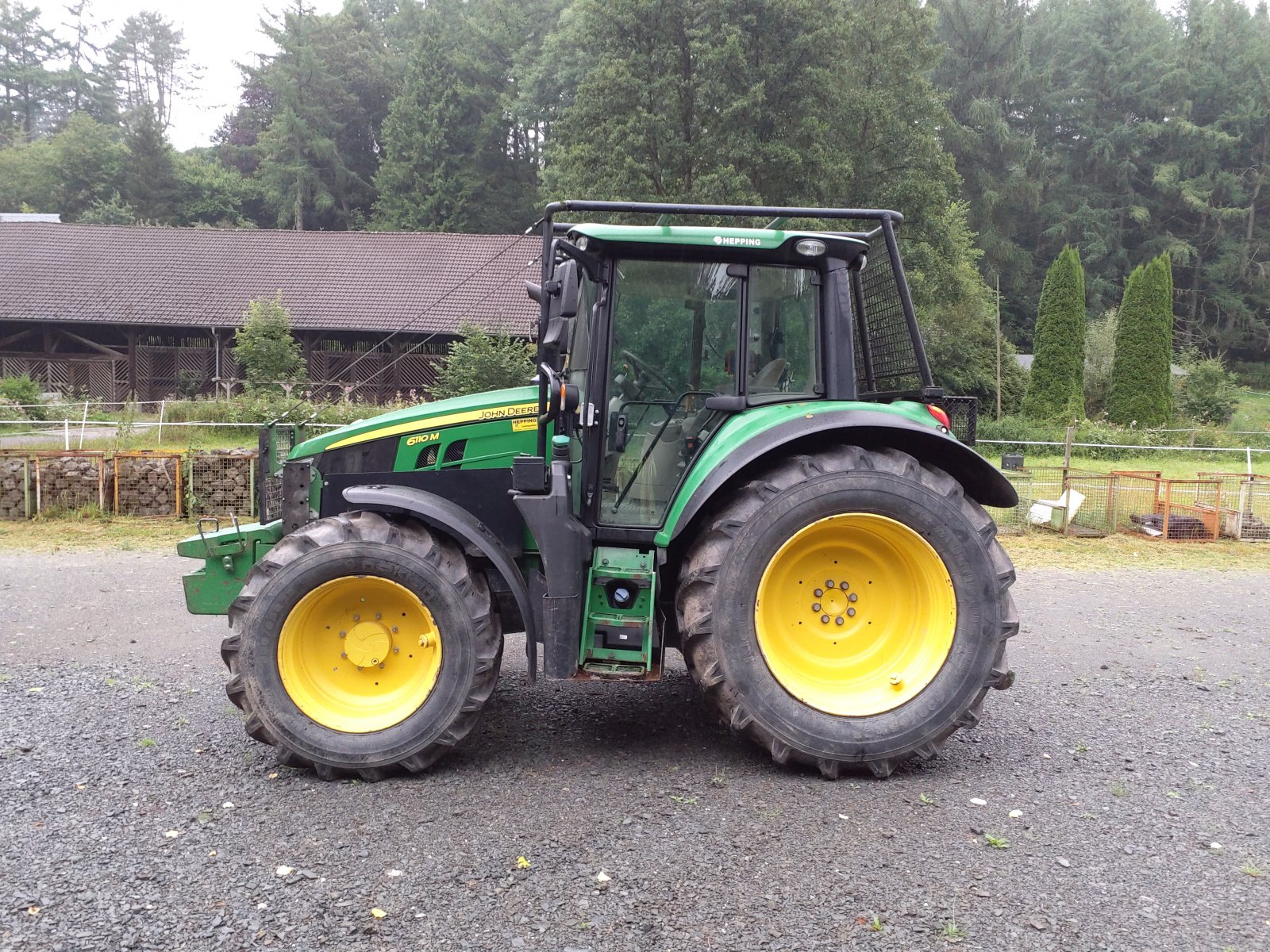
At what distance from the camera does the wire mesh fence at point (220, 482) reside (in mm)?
12266

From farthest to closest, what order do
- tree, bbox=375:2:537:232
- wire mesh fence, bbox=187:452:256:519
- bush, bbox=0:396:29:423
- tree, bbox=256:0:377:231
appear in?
tree, bbox=256:0:377:231
tree, bbox=375:2:537:232
bush, bbox=0:396:29:423
wire mesh fence, bbox=187:452:256:519

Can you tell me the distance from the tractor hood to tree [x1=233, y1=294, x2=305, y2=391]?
1870 centimetres

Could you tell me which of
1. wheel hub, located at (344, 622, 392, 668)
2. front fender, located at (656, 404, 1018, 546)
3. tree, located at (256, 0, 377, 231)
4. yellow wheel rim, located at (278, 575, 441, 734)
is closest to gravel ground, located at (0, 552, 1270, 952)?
yellow wheel rim, located at (278, 575, 441, 734)

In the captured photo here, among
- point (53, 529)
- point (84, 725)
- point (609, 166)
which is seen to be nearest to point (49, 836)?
point (84, 725)

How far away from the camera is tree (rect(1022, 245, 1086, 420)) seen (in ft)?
100

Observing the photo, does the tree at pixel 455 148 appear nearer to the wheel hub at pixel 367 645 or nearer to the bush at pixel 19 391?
the bush at pixel 19 391

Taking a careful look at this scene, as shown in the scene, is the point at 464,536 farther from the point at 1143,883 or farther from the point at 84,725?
the point at 1143,883

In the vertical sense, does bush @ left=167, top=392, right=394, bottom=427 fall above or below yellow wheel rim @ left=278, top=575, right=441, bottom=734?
above

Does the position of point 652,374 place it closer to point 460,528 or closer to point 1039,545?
point 460,528

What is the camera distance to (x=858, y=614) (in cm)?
440

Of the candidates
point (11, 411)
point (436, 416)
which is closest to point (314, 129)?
point (11, 411)

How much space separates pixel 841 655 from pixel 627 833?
1347 millimetres

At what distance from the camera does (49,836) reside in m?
3.54

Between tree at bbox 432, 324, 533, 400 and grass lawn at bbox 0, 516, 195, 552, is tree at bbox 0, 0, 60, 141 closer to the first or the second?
tree at bbox 432, 324, 533, 400
